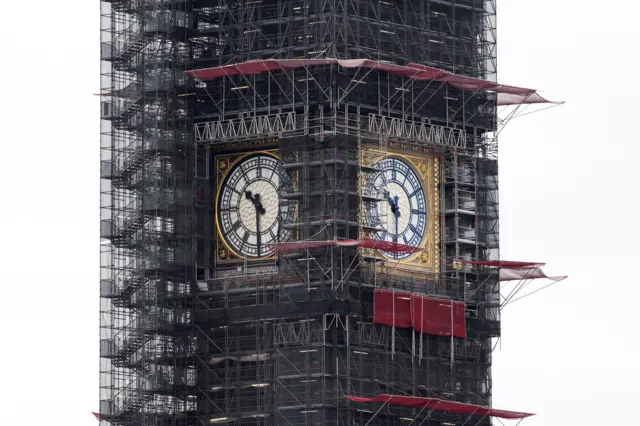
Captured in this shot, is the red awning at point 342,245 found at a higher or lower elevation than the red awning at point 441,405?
higher

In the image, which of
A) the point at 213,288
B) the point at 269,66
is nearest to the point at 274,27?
the point at 269,66

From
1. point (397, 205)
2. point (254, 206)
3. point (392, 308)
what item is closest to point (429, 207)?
point (397, 205)

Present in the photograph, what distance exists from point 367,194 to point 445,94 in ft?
20.3

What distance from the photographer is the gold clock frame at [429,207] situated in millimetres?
131625

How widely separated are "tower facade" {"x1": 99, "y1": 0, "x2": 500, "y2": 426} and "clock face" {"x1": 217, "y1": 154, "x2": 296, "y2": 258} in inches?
3.2

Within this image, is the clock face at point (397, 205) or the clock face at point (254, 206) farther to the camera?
the clock face at point (254, 206)

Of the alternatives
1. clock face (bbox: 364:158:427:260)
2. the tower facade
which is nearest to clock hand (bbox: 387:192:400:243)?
clock face (bbox: 364:158:427:260)

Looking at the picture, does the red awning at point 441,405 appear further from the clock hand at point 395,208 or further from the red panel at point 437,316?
the clock hand at point 395,208

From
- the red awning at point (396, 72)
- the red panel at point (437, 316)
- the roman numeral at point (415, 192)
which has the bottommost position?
the red panel at point (437, 316)

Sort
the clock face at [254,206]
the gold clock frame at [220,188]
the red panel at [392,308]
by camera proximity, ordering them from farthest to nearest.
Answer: the gold clock frame at [220,188], the clock face at [254,206], the red panel at [392,308]

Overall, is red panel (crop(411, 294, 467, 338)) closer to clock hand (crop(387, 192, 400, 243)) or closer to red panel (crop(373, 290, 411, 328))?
red panel (crop(373, 290, 411, 328))

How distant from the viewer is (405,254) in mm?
131000

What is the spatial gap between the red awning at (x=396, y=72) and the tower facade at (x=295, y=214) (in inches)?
5.4

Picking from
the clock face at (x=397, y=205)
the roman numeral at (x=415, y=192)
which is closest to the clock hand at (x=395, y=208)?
the clock face at (x=397, y=205)
